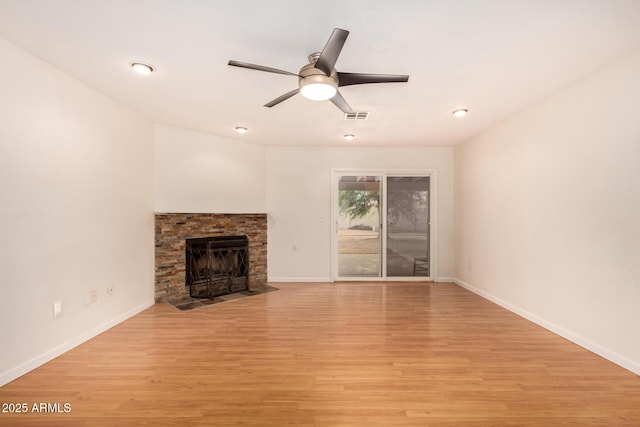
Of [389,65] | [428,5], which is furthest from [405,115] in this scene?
[428,5]

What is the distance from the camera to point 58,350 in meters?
2.50

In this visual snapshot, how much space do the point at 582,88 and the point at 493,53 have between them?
1206mm

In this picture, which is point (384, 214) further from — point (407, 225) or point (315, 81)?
point (315, 81)

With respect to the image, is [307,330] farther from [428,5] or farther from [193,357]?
[428,5]

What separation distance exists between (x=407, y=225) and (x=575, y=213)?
8.90ft

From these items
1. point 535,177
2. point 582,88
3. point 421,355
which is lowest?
point 421,355

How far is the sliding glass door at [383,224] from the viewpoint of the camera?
532cm

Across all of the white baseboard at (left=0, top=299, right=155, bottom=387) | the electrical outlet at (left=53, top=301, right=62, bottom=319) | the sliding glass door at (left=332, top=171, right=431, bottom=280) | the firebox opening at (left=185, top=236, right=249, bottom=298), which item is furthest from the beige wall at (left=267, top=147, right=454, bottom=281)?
the electrical outlet at (left=53, top=301, right=62, bottom=319)

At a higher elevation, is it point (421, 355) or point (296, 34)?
point (296, 34)

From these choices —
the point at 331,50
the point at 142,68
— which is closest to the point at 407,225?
the point at 331,50

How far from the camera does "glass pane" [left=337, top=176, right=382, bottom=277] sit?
5336 millimetres

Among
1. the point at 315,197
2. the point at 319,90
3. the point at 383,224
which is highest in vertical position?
the point at 319,90

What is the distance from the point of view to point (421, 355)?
250 centimetres

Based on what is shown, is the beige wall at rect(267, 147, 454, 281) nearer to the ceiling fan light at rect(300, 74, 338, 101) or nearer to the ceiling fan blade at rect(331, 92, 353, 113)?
the ceiling fan blade at rect(331, 92, 353, 113)
